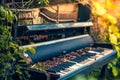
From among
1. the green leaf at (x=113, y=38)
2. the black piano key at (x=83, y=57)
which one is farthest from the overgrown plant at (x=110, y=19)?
the black piano key at (x=83, y=57)

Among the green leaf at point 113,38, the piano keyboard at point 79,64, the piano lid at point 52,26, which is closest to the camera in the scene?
the green leaf at point 113,38

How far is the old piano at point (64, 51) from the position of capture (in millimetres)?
2848

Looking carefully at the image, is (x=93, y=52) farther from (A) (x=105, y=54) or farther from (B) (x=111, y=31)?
(B) (x=111, y=31)

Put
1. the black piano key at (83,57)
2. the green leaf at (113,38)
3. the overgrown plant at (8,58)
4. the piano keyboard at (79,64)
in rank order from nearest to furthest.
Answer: the green leaf at (113,38), the overgrown plant at (8,58), the piano keyboard at (79,64), the black piano key at (83,57)

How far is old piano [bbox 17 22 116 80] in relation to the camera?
285 cm

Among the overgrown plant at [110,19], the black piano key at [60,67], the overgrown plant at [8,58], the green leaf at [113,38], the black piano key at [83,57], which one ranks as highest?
the overgrown plant at [110,19]

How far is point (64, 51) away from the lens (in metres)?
3.70

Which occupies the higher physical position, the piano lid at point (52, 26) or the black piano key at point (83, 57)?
the piano lid at point (52, 26)

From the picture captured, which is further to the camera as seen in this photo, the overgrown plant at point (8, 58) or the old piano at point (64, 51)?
the old piano at point (64, 51)

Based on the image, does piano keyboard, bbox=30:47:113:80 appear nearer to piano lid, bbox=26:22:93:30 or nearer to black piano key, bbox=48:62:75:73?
black piano key, bbox=48:62:75:73

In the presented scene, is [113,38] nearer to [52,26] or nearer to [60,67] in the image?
[60,67]

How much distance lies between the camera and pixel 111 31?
1.74 metres

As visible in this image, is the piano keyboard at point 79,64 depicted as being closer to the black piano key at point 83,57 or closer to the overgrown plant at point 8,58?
the black piano key at point 83,57

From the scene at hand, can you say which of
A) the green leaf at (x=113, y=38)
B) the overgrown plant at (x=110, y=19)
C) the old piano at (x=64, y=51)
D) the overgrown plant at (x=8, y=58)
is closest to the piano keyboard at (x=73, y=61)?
the old piano at (x=64, y=51)
